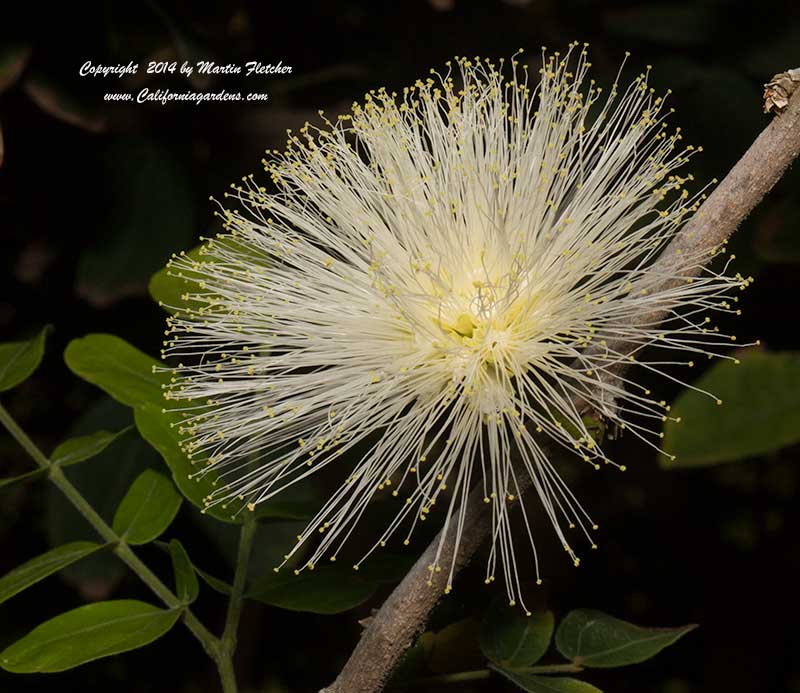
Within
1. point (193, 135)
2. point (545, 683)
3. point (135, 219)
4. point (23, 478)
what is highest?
point (193, 135)

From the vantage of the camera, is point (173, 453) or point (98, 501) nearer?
point (173, 453)

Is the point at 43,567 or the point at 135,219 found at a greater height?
the point at 135,219

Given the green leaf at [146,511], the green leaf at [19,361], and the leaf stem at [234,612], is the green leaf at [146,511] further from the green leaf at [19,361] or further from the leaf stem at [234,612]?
the green leaf at [19,361]

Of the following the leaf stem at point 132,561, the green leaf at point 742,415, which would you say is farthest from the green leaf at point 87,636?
the green leaf at point 742,415

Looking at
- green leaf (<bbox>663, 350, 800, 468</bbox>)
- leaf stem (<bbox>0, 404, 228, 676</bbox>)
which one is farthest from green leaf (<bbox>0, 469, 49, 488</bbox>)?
green leaf (<bbox>663, 350, 800, 468</bbox>)

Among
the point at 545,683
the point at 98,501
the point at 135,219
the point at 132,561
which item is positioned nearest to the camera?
the point at 545,683

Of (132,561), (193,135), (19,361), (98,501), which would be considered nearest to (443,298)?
(132,561)

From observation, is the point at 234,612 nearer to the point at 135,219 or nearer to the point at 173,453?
the point at 173,453
